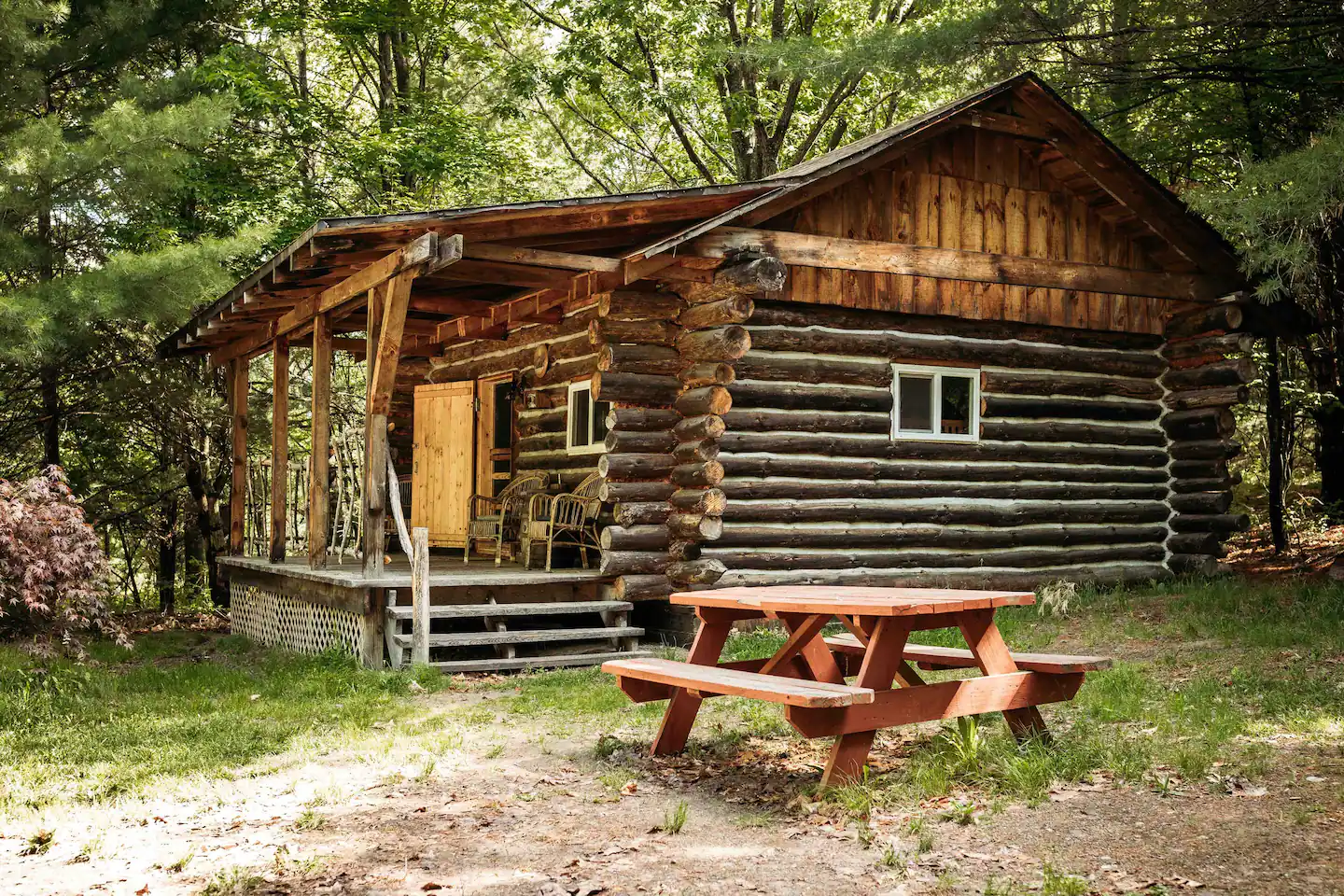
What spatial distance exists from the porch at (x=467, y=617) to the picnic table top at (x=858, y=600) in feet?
12.9

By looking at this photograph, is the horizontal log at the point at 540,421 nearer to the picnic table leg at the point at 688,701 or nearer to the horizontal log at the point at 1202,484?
the picnic table leg at the point at 688,701

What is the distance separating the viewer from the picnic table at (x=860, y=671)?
5465 millimetres

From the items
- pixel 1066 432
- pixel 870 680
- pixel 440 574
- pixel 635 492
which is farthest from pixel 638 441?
pixel 870 680

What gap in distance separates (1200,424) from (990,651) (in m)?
8.66

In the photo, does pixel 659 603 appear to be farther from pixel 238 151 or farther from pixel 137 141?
pixel 238 151

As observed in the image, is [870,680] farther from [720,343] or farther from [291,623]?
[291,623]

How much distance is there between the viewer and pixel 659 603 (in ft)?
37.0

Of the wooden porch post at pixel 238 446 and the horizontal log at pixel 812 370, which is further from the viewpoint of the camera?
the wooden porch post at pixel 238 446

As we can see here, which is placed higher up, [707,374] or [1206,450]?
[707,374]

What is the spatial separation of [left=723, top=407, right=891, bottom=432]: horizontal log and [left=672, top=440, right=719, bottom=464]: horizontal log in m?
0.33

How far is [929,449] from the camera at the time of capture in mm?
12219

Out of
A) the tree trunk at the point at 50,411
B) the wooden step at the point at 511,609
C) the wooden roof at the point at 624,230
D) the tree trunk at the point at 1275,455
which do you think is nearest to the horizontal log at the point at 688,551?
the wooden step at the point at 511,609

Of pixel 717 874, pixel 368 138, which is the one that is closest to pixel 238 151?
pixel 368 138

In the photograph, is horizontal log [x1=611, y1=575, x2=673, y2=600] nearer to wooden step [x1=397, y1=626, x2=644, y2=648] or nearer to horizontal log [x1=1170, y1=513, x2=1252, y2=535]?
wooden step [x1=397, y1=626, x2=644, y2=648]
